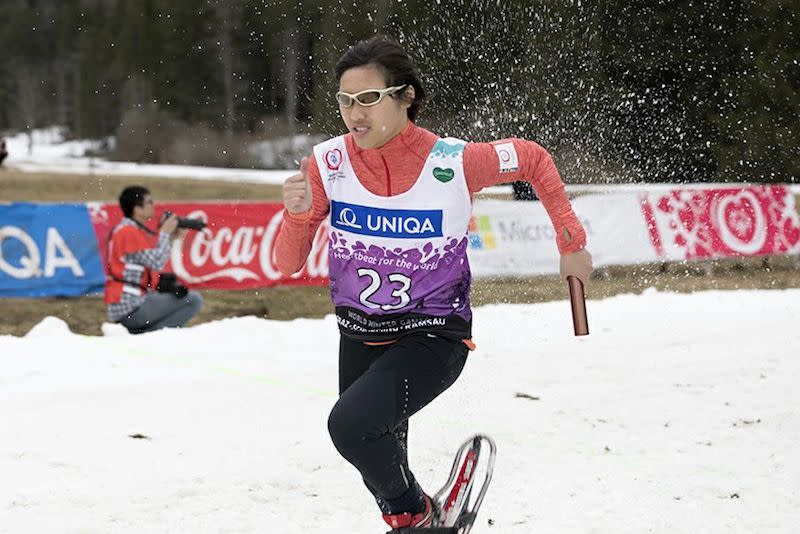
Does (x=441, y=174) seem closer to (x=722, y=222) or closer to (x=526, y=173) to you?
(x=526, y=173)

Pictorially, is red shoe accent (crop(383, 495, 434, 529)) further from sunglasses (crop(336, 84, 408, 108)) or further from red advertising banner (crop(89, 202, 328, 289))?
red advertising banner (crop(89, 202, 328, 289))

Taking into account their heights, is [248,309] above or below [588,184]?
below

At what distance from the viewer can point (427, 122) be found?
15.9 m

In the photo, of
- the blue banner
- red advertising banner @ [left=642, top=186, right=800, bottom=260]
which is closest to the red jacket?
the blue banner

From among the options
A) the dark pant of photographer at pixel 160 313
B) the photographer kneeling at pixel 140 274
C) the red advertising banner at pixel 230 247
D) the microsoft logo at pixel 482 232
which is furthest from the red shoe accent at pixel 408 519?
the microsoft logo at pixel 482 232

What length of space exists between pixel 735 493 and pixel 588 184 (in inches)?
566

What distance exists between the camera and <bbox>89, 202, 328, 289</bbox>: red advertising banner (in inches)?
464

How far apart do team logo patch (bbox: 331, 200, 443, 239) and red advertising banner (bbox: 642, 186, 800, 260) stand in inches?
428

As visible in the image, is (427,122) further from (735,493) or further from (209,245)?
(735,493)

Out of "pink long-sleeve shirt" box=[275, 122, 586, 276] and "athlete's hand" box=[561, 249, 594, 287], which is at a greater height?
"pink long-sleeve shirt" box=[275, 122, 586, 276]

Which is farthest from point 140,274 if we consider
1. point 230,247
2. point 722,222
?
point 722,222

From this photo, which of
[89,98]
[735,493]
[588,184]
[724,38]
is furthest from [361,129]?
[89,98]

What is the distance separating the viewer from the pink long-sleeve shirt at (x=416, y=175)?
3365mm

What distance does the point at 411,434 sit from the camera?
561 cm
